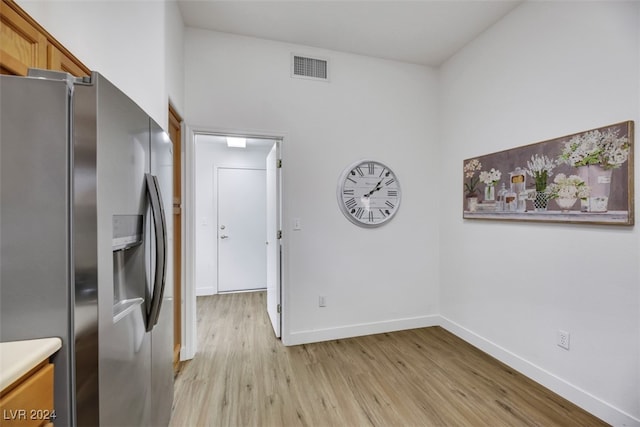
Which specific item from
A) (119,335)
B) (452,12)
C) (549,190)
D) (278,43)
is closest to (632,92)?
(549,190)

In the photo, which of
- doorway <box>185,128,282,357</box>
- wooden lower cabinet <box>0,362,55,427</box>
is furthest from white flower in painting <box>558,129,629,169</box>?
doorway <box>185,128,282,357</box>

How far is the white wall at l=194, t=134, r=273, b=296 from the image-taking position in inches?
165

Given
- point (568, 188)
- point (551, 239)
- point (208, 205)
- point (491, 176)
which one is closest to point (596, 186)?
point (568, 188)

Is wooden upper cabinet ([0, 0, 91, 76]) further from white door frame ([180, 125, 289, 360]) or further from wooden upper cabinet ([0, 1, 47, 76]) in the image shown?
white door frame ([180, 125, 289, 360])

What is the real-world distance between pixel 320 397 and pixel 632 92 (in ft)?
8.84

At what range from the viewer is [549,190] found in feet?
6.30

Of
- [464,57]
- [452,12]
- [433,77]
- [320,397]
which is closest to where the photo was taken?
[320,397]

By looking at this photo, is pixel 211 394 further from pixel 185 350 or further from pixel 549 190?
pixel 549 190

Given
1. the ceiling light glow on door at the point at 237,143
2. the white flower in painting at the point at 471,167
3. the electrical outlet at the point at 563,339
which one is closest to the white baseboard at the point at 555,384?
the electrical outlet at the point at 563,339

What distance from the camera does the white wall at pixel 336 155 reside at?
8.00 feet

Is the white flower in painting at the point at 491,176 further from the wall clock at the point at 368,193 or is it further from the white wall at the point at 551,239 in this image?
the wall clock at the point at 368,193

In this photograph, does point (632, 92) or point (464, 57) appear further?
point (464, 57)

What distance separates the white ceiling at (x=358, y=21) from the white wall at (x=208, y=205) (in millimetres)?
1941

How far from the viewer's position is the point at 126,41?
5.05 ft
